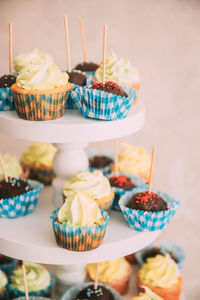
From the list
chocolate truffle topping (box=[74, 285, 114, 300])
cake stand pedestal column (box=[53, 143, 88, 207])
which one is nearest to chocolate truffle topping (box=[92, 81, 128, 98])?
cake stand pedestal column (box=[53, 143, 88, 207])

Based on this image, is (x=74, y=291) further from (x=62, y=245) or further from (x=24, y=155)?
(x=24, y=155)

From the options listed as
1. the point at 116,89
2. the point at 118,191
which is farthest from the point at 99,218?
the point at 116,89

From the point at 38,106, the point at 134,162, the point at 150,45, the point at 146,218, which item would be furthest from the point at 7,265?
the point at 150,45

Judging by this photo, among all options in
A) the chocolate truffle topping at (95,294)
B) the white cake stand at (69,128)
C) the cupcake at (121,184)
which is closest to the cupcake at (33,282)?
the chocolate truffle topping at (95,294)

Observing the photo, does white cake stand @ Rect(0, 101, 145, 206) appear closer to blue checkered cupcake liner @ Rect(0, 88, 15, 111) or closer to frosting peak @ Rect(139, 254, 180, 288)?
blue checkered cupcake liner @ Rect(0, 88, 15, 111)

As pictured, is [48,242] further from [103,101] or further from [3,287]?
[3,287]

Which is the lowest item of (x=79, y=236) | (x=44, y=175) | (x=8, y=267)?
(x=8, y=267)
